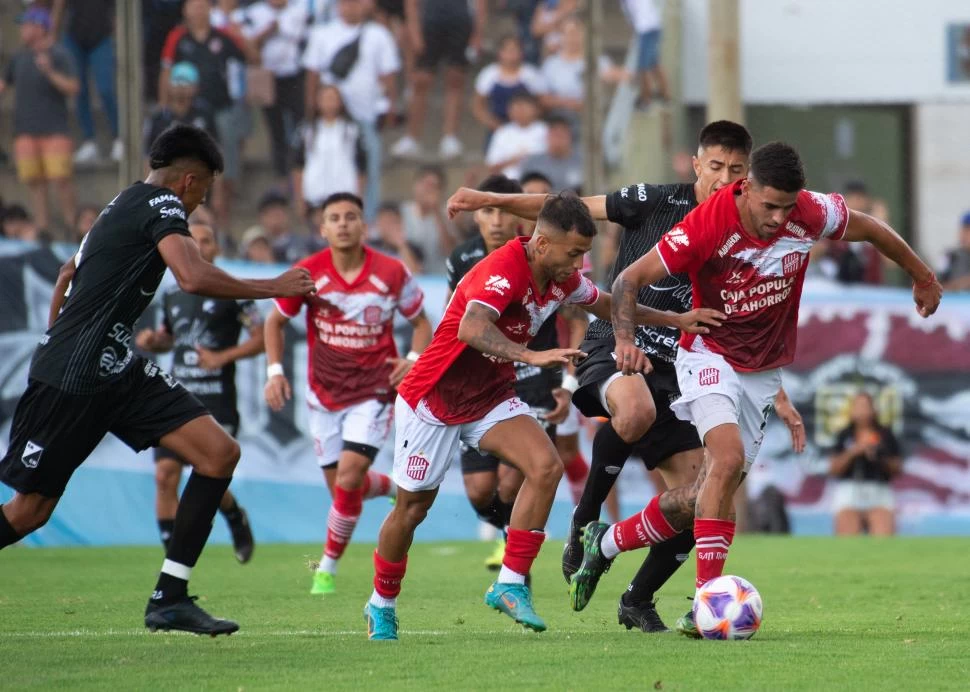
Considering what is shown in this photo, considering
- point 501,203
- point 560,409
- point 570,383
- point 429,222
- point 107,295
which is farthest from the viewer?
point 429,222

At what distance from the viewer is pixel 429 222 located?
16828 millimetres

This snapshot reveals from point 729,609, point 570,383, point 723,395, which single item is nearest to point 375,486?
point 570,383

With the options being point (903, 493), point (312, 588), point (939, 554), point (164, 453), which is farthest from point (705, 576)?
point (903, 493)

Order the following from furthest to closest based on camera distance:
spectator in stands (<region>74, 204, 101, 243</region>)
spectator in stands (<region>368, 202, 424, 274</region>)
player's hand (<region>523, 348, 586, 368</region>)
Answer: spectator in stands (<region>368, 202, 424, 274</region>) < spectator in stands (<region>74, 204, 101, 243</region>) < player's hand (<region>523, 348, 586, 368</region>)

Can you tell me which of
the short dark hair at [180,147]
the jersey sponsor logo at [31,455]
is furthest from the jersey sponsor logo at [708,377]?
the jersey sponsor logo at [31,455]

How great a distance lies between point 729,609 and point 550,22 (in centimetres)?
1161

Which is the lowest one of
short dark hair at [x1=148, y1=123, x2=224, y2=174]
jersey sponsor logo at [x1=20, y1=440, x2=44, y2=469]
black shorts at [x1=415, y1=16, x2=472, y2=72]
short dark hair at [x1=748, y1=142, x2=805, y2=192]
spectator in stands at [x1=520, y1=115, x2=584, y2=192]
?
jersey sponsor logo at [x1=20, y1=440, x2=44, y2=469]

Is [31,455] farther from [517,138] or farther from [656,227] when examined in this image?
[517,138]

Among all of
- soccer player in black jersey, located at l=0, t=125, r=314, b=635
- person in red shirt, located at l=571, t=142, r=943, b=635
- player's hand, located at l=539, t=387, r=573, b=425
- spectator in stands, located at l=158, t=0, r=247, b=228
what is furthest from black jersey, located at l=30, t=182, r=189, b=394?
spectator in stands, located at l=158, t=0, r=247, b=228

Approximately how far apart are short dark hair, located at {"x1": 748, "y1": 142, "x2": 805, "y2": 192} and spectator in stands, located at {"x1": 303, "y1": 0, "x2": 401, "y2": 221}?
10186 mm

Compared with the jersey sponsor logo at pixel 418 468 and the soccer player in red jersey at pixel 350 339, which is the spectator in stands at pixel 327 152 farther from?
the jersey sponsor logo at pixel 418 468

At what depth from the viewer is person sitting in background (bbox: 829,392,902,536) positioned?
16.0 m

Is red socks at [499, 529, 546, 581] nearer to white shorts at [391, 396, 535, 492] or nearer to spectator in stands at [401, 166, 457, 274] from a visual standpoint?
white shorts at [391, 396, 535, 492]

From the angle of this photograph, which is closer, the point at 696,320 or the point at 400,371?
the point at 696,320
